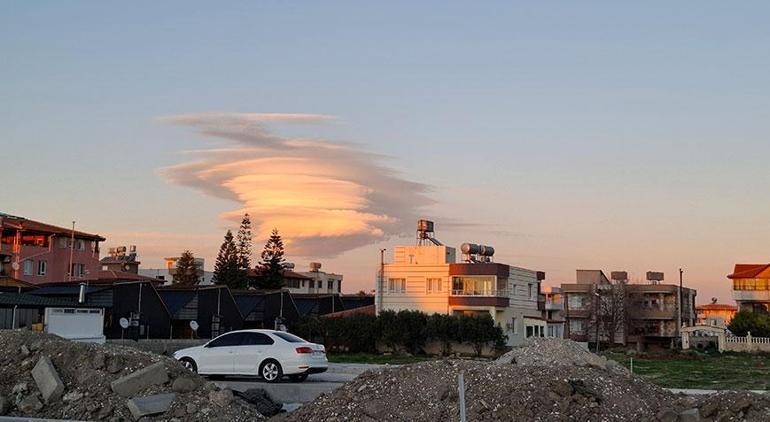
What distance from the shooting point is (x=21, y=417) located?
14562 mm

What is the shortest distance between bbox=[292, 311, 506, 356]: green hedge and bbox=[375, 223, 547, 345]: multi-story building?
27.1ft

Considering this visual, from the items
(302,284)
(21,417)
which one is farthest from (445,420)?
(302,284)

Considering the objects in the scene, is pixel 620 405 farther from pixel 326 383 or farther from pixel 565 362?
pixel 326 383

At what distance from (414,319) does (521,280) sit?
16.5m

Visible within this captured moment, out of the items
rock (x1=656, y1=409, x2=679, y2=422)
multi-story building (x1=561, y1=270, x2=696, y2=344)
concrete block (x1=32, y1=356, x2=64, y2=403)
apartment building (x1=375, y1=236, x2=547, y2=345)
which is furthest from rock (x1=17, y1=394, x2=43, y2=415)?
multi-story building (x1=561, y1=270, x2=696, y2=344)

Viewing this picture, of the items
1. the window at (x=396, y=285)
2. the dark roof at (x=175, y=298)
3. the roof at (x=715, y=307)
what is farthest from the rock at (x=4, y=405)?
the roof at (x=715, y=307)

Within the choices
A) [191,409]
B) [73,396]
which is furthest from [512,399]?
[73,396]

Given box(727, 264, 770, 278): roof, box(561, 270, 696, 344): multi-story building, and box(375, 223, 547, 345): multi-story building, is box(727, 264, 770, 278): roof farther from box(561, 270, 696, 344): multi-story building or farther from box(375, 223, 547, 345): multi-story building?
box(375, 223, 547, 345): multi-story building

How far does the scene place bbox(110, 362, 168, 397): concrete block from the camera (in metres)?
15.0

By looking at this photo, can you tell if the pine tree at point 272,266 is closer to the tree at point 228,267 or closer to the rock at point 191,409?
the tree at point 228,267

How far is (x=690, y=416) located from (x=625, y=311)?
78796 millimetres

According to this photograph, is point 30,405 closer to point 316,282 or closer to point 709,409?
point 709,409

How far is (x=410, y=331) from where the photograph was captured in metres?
55.0

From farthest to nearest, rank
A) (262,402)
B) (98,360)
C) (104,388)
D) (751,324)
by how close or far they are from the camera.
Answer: (751,324) → (262,402) → (98,360) → (104,388)
